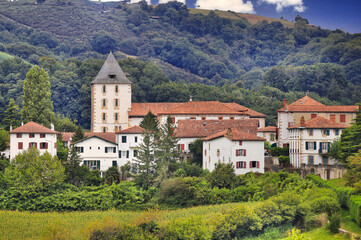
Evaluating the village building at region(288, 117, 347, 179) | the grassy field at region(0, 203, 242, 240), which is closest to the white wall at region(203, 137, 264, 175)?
the village building at region(288, 117, 347, 179)

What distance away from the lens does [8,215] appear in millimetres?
70688

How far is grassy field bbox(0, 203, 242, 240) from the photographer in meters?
60.5

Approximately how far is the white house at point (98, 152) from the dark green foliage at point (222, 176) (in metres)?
14.0

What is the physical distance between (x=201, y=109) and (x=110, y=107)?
1396cm

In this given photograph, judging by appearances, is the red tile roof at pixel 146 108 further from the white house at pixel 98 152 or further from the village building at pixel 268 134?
the white house at pixel 98 152

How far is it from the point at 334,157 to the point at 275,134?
18190 mm

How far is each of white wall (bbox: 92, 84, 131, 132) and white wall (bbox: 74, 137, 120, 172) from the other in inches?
682

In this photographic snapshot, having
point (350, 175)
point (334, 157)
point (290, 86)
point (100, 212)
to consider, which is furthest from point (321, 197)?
point (290, 86)

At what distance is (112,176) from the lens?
8281 centimetres

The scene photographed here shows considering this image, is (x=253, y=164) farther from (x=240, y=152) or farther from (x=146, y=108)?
(x=146, y=108)

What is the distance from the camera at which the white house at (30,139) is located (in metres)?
80.9

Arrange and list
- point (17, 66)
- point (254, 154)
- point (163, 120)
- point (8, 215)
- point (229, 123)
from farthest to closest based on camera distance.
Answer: point (17, 66) < point (163, 120) < point (229, 123) < point (254, 154) < point (8, 215)

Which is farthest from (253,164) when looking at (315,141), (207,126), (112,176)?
(112,176)

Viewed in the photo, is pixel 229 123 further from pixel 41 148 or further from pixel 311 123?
pixel 41 148
